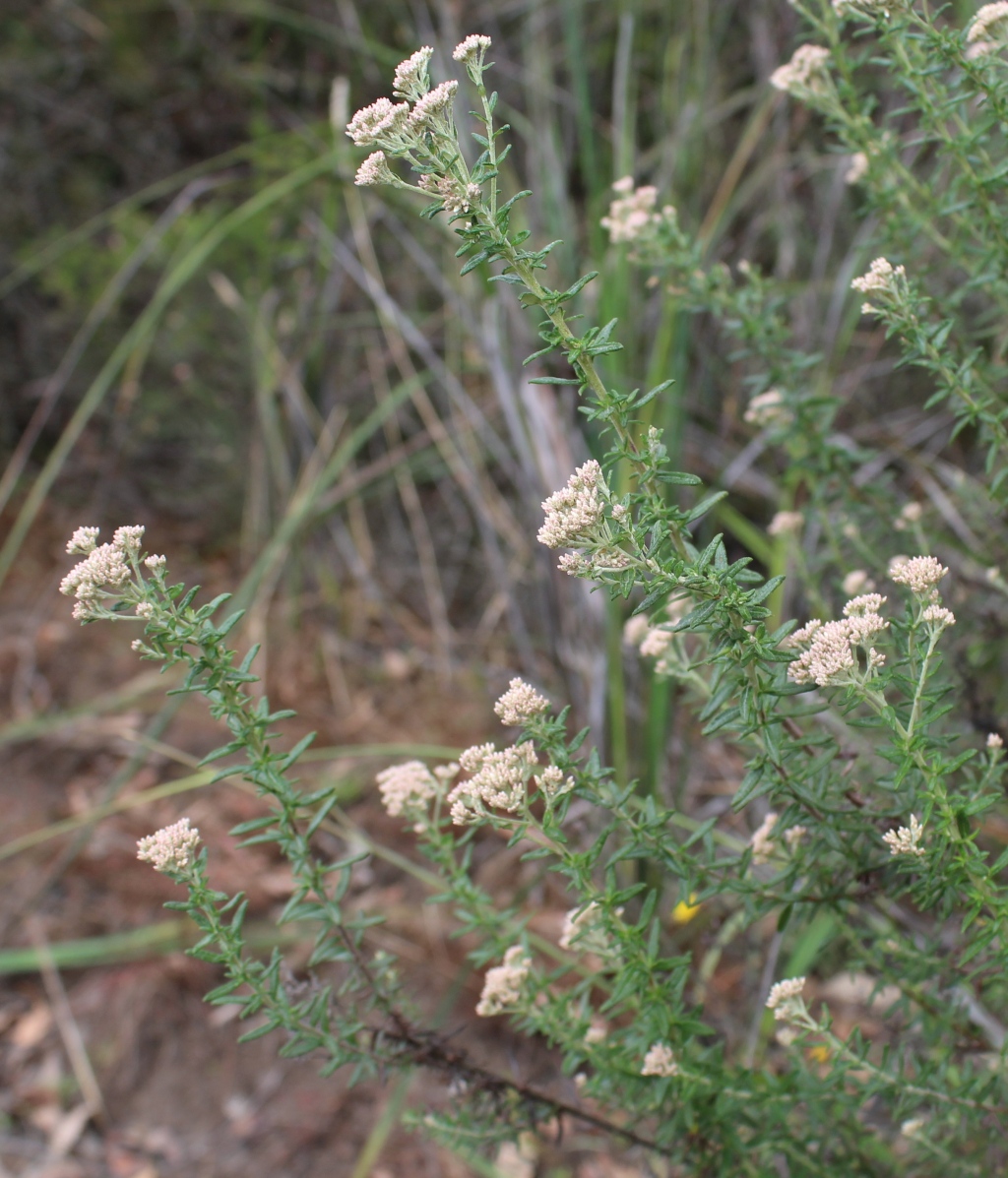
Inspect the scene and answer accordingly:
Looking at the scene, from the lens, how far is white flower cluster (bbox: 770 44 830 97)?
159 centimetres

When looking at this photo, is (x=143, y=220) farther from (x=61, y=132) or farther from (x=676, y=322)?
(x=676, y=322)

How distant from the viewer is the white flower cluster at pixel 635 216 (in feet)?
5.67

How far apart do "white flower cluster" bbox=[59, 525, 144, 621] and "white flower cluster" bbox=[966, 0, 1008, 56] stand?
1.22m

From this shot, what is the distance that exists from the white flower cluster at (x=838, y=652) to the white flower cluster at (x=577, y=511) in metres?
0.27

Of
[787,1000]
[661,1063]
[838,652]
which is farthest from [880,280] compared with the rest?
[661,1063]

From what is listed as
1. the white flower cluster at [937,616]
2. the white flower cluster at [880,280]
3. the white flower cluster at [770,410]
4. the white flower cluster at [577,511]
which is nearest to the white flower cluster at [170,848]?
the white flower cluster at [577,511]

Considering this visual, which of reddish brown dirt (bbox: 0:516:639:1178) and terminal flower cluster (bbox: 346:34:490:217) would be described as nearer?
terminal flower cluster (bbox: 346:34:490:217)

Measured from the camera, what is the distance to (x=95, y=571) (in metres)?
1.07

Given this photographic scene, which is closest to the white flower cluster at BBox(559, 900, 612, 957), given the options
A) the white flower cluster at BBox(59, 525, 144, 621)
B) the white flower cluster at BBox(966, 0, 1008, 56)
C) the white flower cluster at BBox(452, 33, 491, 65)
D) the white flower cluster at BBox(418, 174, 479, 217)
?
the white flower cluster at BBox(59, 525, 144, 621)

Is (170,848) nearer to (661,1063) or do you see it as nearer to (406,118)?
(661,1063)

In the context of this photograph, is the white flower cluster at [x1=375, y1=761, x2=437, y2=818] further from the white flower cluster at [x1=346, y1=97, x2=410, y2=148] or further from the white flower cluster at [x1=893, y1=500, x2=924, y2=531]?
the white flower cluster at [x1=893, y1=500, x2=924, y2=531]

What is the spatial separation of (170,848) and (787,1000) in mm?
768

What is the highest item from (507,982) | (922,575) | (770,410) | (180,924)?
(922,575)

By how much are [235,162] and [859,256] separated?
Answer: 105 inches
